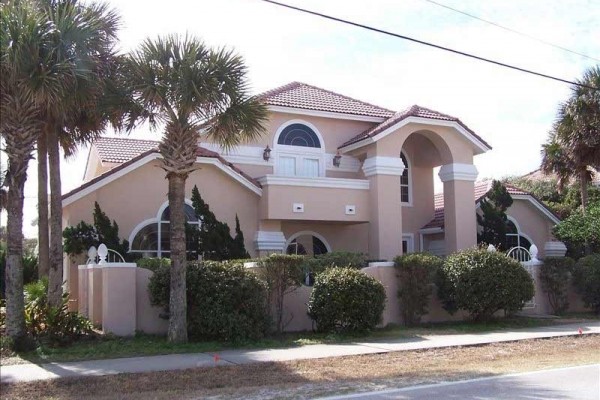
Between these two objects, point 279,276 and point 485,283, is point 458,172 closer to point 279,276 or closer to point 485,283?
point 485,283

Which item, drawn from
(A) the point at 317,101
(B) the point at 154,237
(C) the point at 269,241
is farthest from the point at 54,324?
(A) the point at 317,101

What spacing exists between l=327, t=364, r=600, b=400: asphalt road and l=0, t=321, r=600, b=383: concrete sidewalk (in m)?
3.34

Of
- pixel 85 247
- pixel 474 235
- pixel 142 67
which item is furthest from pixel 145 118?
pixel 474 235

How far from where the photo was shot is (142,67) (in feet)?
43.1

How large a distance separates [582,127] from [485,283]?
33.4 ft

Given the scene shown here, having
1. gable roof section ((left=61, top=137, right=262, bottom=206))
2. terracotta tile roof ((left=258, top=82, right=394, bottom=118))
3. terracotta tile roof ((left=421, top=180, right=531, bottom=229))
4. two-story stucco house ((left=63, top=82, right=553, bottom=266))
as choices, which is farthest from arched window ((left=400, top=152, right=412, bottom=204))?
gable roof section ((left=61, top=137, right=262, bottom=206))

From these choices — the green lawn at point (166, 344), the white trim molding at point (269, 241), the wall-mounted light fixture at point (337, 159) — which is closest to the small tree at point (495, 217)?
the wall-mounted light fixture at point (337, 159)

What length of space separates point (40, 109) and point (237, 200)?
794 centimetres

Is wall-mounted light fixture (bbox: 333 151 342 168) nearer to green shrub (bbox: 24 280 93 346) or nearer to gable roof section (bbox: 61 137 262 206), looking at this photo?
gable roof section (bbox: 61 137 262 206)

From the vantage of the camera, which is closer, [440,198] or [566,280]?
[566,280]

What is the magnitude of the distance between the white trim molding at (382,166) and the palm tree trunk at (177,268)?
370 inches

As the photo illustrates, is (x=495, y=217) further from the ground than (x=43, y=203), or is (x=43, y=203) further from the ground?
(x=43, y=203)

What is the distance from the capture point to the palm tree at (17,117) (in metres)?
12.1

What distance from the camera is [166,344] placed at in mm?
13633
